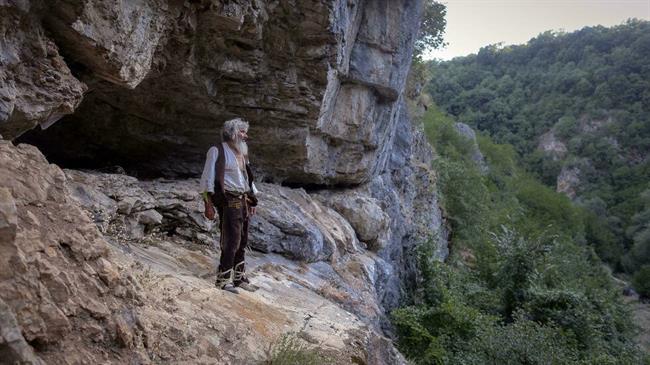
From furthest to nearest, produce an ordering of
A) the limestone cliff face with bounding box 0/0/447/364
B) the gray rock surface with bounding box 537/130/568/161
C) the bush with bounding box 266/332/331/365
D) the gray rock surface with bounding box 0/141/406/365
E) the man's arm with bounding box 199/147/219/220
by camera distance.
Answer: the gray rock surface with bounding box 537/130/568/161 → the man's arm with bounding box 199/147/219/220 → the bush with bounding box 266/332/331/365 → the limestone cliff face with bounding box 0/0/447/364 → the gray rock surface with bounding box 0/141/406/365

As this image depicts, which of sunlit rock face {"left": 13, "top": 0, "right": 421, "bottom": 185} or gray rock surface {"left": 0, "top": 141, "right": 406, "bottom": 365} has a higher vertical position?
sunlit rock face {"left": 13, "top": 0, "right": 421, "bottom": 185}

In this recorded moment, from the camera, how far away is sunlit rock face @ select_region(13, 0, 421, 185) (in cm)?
442

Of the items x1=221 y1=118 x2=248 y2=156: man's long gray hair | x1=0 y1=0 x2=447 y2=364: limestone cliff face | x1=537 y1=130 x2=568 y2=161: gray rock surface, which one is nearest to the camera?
x1=0 y1=0 x2=447 y2=364: limestone cliff face

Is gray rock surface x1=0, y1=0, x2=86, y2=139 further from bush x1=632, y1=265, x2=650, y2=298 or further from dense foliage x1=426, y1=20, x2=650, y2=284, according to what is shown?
bush x1=632, y1=265, x2=650, y2=298

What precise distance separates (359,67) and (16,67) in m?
6.20

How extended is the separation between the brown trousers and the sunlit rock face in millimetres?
1610

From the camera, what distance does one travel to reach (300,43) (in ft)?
22.1

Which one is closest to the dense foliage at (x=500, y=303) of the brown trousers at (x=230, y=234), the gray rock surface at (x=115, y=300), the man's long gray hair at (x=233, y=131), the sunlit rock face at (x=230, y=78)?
the sunlit rock face at (x=230, y=78)

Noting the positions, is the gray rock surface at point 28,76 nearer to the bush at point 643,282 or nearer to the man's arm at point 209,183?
the man's arm at point 209,183

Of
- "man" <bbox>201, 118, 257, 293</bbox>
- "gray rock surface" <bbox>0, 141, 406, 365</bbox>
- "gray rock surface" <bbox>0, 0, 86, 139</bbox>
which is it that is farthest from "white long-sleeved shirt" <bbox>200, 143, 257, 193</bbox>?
"gray rock surface" <bbox>0, 0, 86, 139</bbox>

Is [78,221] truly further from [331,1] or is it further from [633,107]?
[633,107]

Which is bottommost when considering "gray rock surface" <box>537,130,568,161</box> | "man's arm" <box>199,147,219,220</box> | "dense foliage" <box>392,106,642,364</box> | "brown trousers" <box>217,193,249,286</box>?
"dense foliage" <box>392,106,642,364</box>

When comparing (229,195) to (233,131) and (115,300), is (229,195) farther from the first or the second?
(115,300)

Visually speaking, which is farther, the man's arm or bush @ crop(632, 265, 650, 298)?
bush @ crop(632, 265, 650, 298)
